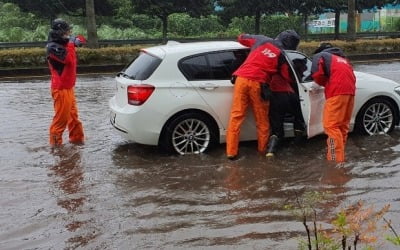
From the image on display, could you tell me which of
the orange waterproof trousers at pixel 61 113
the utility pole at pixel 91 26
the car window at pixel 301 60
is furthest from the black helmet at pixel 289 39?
the utility pole at pixel 91 26

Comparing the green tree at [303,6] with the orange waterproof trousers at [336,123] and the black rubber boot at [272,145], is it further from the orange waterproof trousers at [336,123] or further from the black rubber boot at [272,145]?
the orange waterproof trousers at [336,123]

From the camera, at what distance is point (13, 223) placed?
17.1 feet

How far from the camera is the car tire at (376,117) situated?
26.9ft

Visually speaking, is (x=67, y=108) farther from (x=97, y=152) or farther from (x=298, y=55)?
(x=298, y=55)

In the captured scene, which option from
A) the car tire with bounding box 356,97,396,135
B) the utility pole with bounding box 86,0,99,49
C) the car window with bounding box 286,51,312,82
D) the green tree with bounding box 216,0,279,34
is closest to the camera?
the car window with bounding box 286,51,312,82

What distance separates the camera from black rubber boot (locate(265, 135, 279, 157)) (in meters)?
7.38

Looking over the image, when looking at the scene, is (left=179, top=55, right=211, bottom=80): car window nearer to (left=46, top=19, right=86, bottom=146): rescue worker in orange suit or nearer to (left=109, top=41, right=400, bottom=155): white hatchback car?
(left=109, top=41, right=400, bottom=155): white hatchback car

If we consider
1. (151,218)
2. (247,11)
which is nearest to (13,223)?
(151,218)

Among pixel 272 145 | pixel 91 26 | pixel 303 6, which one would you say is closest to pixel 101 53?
pixel 91 26

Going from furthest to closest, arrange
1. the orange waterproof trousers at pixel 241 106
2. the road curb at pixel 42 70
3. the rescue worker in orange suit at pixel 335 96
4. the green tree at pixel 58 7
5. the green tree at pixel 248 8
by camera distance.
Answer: the green tree at pixel 248 8 → the green tree at pixel 58 7 → the road curb at pixel 42 70 → the orange waterproof trousers at pixel 241 106 → the rescue worker in orange suit at pixel 335 96

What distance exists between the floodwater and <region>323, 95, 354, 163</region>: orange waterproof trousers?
6.6 inches

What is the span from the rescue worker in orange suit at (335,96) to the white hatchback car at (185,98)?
1.51 feet

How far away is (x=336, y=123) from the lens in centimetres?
705

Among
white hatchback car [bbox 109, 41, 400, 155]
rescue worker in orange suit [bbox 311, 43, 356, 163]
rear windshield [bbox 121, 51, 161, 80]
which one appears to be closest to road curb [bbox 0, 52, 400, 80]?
rear windshield [bbox 121, 51, 161, 80]
